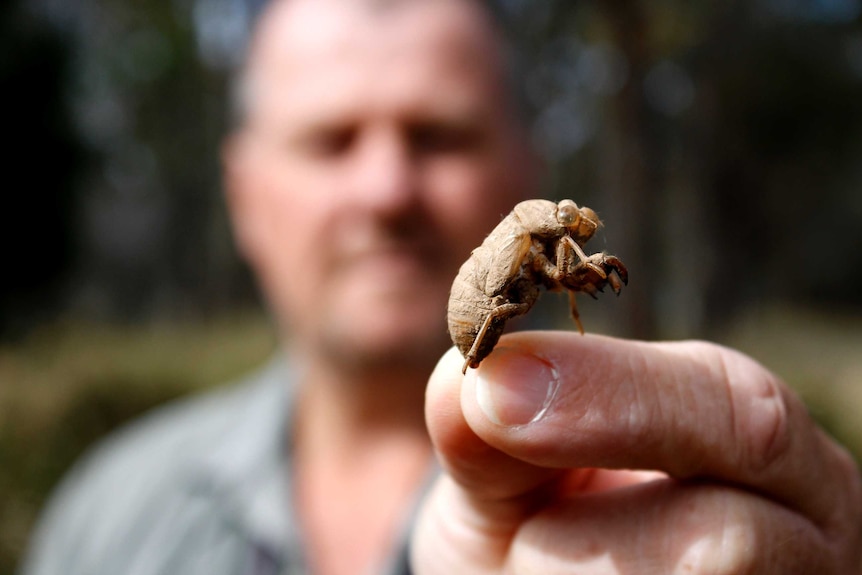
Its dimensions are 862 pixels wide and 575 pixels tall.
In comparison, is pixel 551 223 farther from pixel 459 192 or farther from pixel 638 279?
pixel 638 279

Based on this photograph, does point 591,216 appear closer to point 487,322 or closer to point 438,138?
point 487,322

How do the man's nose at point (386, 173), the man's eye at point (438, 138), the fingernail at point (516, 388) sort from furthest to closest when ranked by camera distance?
1. the man's eye at point (438, 138)
2. the man's nose at point (386, 173)
3. the fingernail at point (516, 388)

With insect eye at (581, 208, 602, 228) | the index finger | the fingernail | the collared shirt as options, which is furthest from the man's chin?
the fingernail

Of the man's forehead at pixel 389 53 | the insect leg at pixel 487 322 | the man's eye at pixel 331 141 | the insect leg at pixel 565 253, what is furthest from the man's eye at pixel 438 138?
the insect leg at pixel 487 322

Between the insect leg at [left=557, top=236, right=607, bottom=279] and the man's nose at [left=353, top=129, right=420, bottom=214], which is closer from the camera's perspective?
the insect leg at [left=557, top=236, right=607, bottom=279]

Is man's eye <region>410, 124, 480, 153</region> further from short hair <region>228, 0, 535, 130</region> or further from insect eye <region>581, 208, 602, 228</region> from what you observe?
insect eye <region>581, 208, 602, 228</region>

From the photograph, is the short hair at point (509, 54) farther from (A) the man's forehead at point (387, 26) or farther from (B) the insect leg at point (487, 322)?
(B) the insect leg at point (487, 322)

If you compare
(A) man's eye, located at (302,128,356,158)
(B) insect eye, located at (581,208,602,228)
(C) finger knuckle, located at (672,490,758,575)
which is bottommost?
(C) finger knuckle, located at (672,490,758,575)
